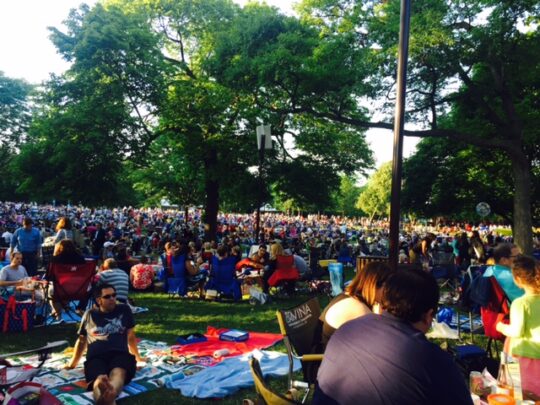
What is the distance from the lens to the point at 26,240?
386 inches

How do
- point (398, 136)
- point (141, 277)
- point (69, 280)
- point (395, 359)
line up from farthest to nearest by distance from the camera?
point (141, 277)
point (69, 280)
point (398, 136)
point (395, 359)

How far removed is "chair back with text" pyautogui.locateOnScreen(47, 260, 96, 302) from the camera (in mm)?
7590

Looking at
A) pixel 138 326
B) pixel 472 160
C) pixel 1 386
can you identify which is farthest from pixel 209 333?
pixel 472 160

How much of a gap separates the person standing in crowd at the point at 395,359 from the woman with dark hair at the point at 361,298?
50.5 inches

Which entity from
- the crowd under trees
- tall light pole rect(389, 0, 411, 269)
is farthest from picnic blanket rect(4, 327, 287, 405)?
the crowd under trees

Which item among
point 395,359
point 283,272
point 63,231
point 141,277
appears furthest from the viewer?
point 141,277

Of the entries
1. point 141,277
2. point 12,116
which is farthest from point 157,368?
point 12,116

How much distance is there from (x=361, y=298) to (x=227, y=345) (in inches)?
148

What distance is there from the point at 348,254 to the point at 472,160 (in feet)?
46.6

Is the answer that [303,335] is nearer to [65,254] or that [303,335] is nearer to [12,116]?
[65,254]

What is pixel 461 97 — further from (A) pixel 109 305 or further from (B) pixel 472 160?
(A) pixel 109 305

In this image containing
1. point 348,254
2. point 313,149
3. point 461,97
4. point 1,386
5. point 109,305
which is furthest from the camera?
point 313,149

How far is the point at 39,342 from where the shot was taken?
267 inches

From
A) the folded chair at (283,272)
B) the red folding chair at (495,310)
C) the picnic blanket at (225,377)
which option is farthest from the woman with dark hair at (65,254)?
the red folding chair at (495,310)
